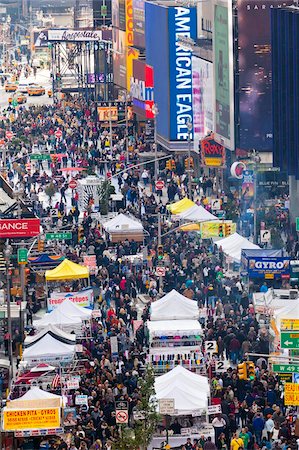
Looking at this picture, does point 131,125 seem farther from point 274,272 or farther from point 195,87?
point 274,272

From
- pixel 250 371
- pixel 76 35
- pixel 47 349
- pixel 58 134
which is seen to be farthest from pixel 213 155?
pixel 76 35

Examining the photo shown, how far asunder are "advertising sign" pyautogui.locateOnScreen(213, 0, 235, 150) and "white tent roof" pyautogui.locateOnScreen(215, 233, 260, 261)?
2445cm

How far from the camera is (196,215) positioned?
228 feet

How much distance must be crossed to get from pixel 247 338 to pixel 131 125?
66.2 m

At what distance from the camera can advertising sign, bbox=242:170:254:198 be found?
75.2 m

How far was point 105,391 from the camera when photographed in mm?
45312

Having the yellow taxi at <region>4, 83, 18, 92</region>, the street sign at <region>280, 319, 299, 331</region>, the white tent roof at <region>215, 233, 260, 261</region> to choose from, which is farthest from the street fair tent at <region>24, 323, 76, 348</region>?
the yellow taxi at <region>4, 83, 18, 92</region>

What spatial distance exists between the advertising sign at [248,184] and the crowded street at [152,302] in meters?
0.13

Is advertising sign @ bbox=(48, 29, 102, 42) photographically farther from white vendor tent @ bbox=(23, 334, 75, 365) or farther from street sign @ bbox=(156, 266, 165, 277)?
white vendor tent @ bbox=(23, 334, 75, 365)

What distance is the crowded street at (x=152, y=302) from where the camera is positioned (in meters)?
42.5

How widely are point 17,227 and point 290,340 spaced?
17.7 m

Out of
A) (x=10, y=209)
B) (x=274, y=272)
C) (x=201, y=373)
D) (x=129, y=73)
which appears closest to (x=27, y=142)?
(x=129, y=73)

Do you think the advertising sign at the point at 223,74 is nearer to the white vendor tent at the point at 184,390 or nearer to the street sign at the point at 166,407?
the white vendor tent at the point at 184,390

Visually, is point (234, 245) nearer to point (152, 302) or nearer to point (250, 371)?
point (152, 302)
